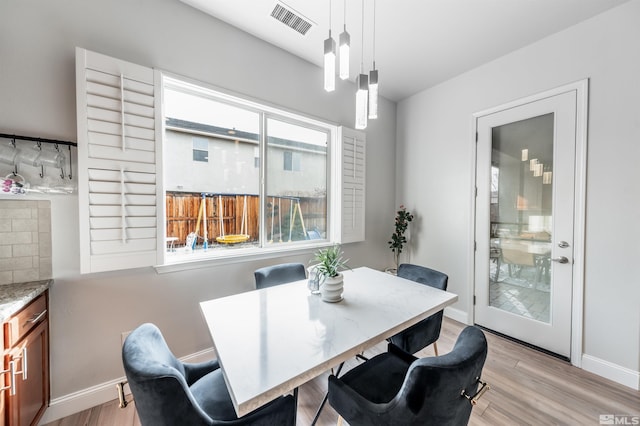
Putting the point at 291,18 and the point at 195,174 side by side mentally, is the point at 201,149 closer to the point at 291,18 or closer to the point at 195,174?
the point at 195,174

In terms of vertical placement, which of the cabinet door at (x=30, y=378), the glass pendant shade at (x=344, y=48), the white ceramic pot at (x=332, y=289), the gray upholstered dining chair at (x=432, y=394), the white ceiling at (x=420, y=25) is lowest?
the cabinet door at (x=30, y=378)

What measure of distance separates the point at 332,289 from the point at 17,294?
5.65 ft

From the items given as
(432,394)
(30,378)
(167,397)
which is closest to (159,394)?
(167,397)

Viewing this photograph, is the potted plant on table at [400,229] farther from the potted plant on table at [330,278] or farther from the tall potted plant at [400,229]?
the potted plant on table at [330,278]

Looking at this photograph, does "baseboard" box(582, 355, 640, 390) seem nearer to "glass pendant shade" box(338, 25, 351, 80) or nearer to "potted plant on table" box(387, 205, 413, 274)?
"potted plant on table" box(387, 205, 413, 274)

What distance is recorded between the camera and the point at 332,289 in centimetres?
153

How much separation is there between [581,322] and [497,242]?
906mm

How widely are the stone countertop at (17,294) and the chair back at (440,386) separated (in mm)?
1784

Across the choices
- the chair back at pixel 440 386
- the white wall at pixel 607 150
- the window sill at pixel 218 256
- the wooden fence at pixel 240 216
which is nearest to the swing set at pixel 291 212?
the wooden fence at pixel 240 216

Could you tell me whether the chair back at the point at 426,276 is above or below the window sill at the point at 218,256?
below

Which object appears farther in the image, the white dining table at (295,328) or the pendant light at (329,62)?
the pendant light at (329,62)

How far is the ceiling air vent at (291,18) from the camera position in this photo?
1.95m

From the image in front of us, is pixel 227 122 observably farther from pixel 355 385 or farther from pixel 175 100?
pixel 355 385

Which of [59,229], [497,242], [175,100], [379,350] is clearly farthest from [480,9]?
[59,229]
